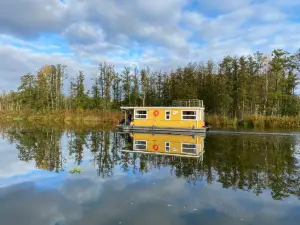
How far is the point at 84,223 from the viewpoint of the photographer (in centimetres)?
595

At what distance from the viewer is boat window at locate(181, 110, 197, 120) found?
1027 inches

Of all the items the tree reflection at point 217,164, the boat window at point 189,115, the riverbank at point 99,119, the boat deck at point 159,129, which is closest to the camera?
the tree reflection at point 217,164

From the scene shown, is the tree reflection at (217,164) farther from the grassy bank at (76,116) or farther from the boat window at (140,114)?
the grassy bank at (76,116)

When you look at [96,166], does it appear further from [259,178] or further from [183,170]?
[259,178]

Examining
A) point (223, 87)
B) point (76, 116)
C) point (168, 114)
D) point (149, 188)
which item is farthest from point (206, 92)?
point (149, 188)

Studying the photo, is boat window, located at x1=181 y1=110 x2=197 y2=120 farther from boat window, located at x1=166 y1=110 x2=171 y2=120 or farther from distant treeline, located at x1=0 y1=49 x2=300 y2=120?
distant treeline, located at x1=0 y1=49 x2=300 y2=120

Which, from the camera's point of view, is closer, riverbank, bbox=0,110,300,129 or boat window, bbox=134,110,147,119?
boat window, bbox=134,110,147,119

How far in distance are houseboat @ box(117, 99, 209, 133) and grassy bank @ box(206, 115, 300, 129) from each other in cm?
816

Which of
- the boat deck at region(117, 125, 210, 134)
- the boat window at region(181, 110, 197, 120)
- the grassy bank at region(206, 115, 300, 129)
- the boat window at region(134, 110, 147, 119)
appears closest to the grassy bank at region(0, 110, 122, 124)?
the boat window at region(134, 110, 147, 119)

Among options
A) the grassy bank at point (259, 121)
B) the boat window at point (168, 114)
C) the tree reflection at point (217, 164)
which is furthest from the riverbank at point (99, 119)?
the tree reflection at point (217, 164)

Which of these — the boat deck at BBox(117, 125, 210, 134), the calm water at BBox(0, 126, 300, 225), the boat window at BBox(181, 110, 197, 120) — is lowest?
the calm water at BBox(0, 126, 300, 225)

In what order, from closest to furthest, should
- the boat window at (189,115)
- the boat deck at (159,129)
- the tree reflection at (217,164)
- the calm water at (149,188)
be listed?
the calm water at (149,188) < the tree reflection at (217,164) < the boat deck at (159,129) < the boat window at (189,115)

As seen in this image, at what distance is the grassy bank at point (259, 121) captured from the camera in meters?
31.7

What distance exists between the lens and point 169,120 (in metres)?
27.1
